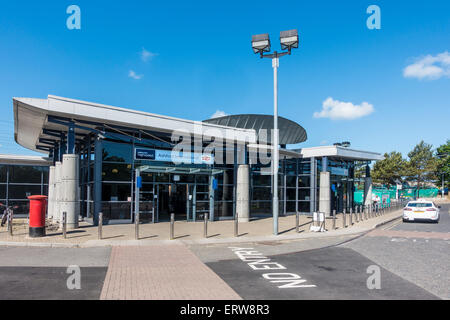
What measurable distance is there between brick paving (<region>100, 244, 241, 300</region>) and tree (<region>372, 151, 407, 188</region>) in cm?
5946

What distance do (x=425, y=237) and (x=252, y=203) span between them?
12.6 meters

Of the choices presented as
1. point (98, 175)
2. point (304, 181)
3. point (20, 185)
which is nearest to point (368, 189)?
point (304, 181)

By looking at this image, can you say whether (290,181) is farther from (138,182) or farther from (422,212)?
(138,182)

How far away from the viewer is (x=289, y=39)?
14.7 metres

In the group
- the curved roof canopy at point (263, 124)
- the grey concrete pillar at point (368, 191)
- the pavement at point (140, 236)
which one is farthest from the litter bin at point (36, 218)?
the grey concrete pillar at point (368, 191)

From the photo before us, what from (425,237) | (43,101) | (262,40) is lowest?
(425,237)

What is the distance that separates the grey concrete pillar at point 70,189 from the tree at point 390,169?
191 feet

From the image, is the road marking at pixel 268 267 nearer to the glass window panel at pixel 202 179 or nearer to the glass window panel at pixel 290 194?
the glass window panel at pixel 202 179

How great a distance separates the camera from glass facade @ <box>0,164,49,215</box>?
2298 centimetres

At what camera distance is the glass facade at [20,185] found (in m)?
23.0

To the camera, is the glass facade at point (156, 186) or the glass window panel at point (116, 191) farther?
the glass facade at point (156, 186)

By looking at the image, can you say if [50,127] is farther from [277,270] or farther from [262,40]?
[277,270]

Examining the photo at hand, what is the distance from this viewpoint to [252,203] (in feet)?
83.4
